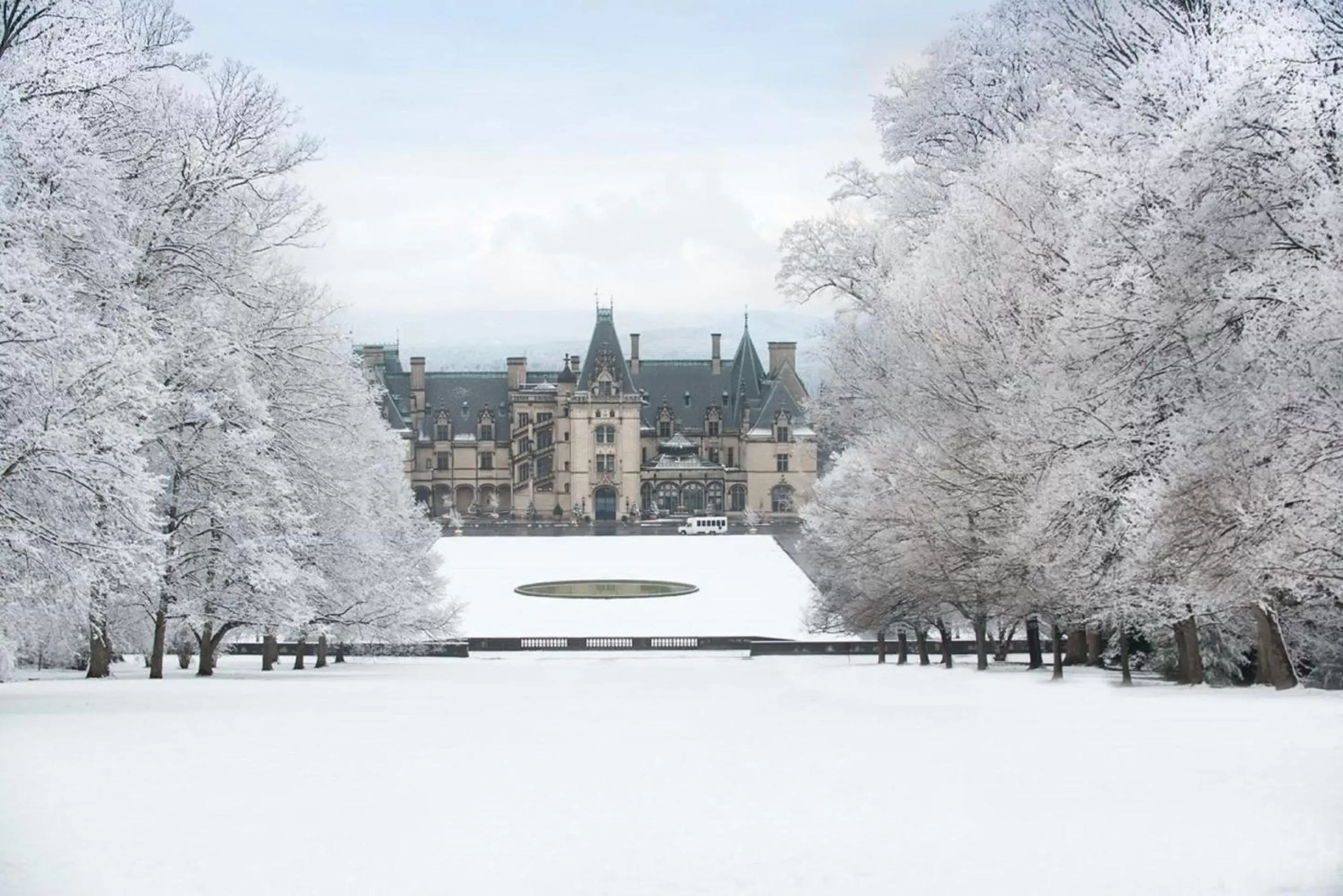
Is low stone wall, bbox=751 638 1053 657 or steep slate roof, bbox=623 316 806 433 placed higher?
steep slate roof, bbox=623 316 806 433

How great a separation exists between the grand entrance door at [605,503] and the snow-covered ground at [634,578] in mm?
13119

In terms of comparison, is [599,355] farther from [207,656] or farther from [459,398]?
[207,656]

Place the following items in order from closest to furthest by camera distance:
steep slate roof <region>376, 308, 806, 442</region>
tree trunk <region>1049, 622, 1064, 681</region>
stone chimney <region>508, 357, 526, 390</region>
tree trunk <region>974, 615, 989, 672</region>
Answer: tree trunk <region>1049, 622, 1064, 681</region>
tree trunk <region>974, 615, 989, 672</region>
steep slate roof <region>376, 308, 806, 442</region>
stone chimney <region>508, 357, 526, 390</region>

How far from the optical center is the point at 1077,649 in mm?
18812

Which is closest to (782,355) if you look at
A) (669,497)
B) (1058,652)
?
(669,497)

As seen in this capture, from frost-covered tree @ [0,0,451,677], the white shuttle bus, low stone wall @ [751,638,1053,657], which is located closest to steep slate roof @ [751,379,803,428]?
the white shuttle bus

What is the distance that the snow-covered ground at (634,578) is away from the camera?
31.3 m

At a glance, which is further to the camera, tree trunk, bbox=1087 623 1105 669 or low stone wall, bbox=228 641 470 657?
low stone wall, bbox=228 641 470 657

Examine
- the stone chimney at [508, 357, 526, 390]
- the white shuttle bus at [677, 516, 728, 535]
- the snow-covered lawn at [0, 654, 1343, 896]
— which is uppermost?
the stone chimney at [508, 357, 526, 390]

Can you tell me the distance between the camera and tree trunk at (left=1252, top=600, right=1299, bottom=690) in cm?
1195

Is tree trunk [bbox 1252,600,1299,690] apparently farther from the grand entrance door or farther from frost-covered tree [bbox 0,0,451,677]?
the grand entrance door

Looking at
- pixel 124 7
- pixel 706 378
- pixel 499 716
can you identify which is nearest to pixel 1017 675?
pixel 499 716

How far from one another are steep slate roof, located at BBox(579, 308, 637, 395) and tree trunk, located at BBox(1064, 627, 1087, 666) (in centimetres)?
5550

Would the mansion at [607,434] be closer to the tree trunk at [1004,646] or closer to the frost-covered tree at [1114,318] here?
the tree trunk at [1004,646]
